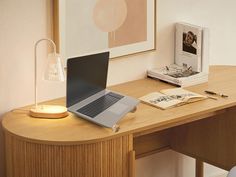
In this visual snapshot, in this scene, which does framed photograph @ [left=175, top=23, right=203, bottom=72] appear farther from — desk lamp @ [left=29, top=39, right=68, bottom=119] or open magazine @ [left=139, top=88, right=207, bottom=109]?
desk lamp @ [left=29, top=39, right=68, bottom=119]

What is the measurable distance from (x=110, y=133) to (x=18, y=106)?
0.54 m

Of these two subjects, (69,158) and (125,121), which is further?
(125,121)

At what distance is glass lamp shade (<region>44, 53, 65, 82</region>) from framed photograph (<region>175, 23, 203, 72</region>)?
88 cm

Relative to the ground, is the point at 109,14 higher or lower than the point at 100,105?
higher

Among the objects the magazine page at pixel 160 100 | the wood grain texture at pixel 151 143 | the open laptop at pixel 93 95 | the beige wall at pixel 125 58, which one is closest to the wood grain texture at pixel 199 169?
the beige wall at pixel 125 58

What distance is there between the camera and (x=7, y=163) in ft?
9.05

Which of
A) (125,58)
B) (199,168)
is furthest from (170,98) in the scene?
(199,168)

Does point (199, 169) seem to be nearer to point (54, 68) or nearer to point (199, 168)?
point (199, 168)

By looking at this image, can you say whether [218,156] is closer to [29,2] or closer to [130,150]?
[130,150]

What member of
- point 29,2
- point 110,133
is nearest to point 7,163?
point 110,133

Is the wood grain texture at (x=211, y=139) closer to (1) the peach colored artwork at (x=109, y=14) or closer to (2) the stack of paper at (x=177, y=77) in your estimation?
(2) the stack of paper at (x=177, y=77)

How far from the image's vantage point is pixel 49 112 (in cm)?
277

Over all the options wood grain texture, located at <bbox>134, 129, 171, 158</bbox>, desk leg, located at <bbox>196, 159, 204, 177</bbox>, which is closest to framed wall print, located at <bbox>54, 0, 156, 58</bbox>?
wood grain texture, located at <bbox>134, 129, 171, 158</bbox>

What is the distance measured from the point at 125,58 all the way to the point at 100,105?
1.74 feet
